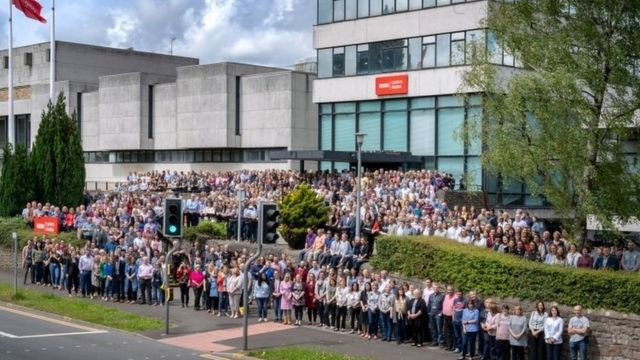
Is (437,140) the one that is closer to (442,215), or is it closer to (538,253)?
(442,215)

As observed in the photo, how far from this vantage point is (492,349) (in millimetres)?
21656

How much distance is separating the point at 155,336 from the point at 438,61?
23.7 m

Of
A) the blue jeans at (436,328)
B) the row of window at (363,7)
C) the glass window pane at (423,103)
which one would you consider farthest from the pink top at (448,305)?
the row of window at (363,7)

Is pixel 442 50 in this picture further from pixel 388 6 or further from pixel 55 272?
pixel 55 272

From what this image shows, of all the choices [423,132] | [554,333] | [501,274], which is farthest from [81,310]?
[423,132]

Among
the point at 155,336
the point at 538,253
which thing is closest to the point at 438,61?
the point at 538,253

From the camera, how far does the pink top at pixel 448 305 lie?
74.2ft

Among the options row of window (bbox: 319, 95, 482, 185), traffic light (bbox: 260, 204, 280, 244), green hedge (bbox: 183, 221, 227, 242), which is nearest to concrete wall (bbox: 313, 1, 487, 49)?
row of window (bbox: 319, 95, 482, 185)

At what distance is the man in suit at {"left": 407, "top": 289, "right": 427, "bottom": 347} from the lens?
23.2m

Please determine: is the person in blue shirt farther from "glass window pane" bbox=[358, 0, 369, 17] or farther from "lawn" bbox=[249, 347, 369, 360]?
"glass window pane" bbox=[358, 0, 369, 17]

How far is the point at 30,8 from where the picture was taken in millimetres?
47375

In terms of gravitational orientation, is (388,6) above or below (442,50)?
above

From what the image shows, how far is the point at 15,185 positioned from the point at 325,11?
18256 millimetres

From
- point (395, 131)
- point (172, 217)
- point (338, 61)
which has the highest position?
point (338, 61)
